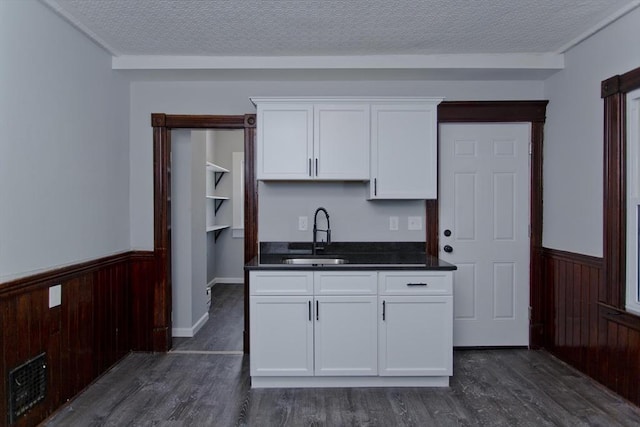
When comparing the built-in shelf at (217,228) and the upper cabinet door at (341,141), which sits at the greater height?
the upper cabinet door at (341,141)

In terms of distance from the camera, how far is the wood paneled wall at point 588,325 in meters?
2.73

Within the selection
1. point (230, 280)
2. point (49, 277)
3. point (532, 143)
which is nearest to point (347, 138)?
point (532, 143)

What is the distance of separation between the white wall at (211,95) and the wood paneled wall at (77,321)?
1.35ft

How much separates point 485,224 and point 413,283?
1.19 metres

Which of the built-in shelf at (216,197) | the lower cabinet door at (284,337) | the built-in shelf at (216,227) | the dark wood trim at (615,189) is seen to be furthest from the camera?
the built-in shelf at (216,197)

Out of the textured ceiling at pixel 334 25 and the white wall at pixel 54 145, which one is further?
the textured ceiling at pixel 334 25

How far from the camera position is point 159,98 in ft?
12.3

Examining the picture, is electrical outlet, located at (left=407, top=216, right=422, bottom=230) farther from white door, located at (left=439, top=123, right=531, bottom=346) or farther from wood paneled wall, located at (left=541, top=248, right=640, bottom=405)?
wood paneled wall, located at (left=541, top=248, right=640, bottom=405)

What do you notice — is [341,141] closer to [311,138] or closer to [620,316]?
[311,138]

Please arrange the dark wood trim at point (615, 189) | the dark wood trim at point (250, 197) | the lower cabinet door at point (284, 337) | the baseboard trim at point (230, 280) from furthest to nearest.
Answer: the baseboard trim at point (230, 280) → the dark wood trim at point (250, 197) → the lower cabinet door at point (284, 337) → the dark wood trim at point (615, 189)

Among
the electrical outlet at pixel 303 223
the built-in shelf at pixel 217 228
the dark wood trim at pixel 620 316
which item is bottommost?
the dark wood trim at pixel 620 316

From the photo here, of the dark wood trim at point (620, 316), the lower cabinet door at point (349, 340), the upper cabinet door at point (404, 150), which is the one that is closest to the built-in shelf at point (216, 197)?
the upper cabinet door at point (404, 150)

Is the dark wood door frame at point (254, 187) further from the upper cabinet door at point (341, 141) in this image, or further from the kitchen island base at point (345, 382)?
the kitchen island base at point (345, 382)

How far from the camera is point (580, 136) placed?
3.28 metres
